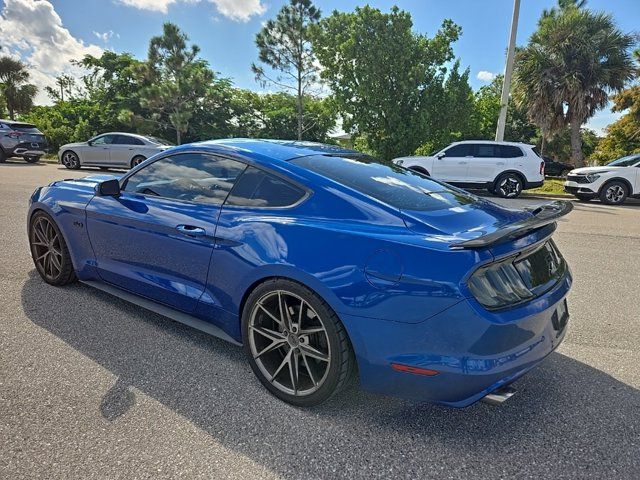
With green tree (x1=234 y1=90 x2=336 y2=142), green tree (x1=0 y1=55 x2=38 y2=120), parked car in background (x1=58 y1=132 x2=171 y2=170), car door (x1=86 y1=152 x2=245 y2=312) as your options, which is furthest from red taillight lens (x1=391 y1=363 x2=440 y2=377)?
green tree (x1=0 y1=55 x2=38 y2=120)

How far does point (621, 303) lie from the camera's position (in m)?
4.11

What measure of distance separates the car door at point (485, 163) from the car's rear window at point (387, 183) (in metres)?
11.2

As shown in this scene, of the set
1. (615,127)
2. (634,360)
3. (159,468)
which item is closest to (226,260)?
(159,468)

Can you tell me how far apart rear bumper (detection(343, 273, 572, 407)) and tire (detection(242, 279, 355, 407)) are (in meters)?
0.12

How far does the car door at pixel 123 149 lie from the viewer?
16266 mm

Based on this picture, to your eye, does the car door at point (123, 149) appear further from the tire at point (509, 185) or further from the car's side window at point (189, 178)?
the car's side window at point (189, 178)

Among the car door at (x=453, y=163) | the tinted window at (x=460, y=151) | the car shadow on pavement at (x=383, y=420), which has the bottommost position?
the car shadow on pavement at (x=383, y=420)

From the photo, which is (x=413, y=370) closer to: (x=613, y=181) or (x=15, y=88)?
(x=613, y=181)

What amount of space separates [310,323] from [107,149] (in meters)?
16.8

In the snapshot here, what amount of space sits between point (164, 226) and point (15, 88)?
4437 centimetres

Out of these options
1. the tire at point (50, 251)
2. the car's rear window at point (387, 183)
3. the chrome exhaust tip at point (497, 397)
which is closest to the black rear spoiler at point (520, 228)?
the car's rear window at point (387, 183)

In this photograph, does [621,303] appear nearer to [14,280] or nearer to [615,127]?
[14,280]

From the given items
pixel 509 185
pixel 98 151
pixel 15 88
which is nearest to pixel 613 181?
pixel 509 185

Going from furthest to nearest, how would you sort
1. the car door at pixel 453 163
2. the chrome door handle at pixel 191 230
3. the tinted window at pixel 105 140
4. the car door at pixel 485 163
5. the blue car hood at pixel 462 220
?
the tinted window at pixel 105 140 → the car door at pixel 453 163 → the car door at pixel 485 163 → the chrome door handle at pixel 191 230 → the blue car hood at pixel 462 220
